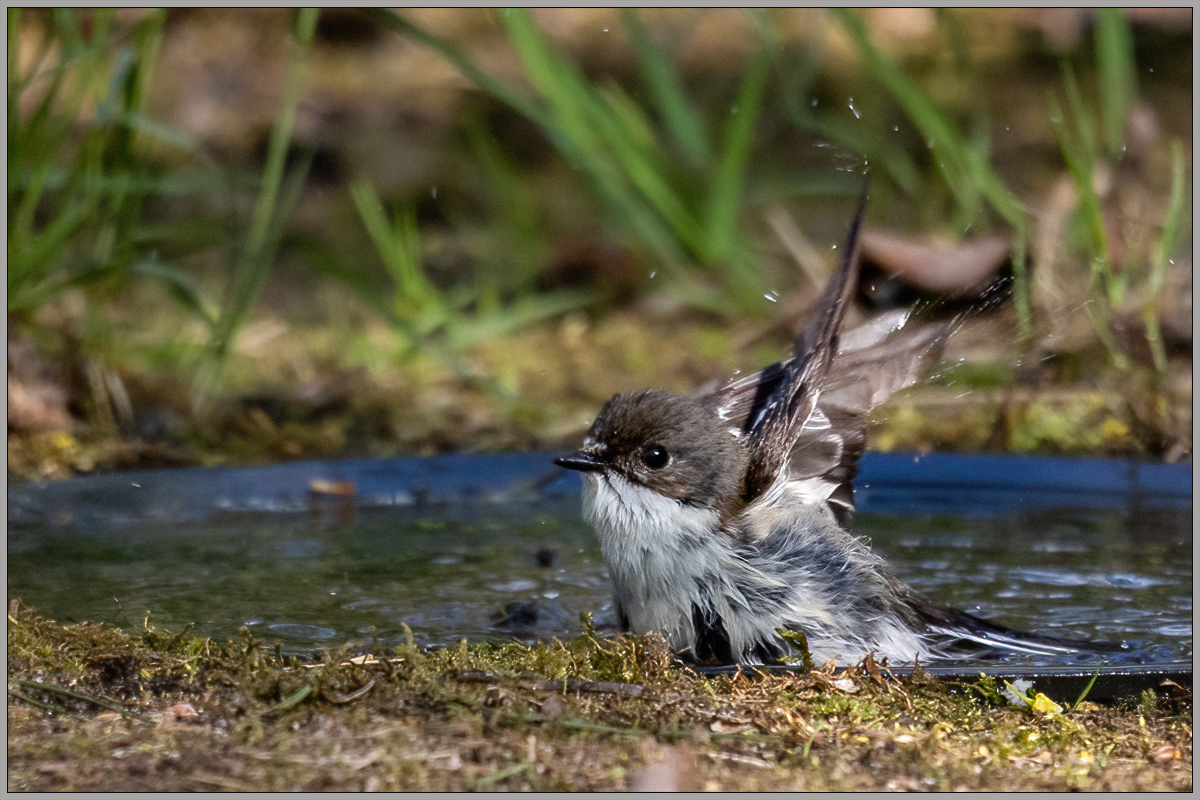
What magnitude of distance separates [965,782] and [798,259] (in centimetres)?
455

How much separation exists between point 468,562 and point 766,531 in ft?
3.58

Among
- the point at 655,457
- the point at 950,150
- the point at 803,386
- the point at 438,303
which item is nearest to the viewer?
the point at 803,386

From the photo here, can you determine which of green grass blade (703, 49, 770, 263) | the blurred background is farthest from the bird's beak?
green grass blade (703, 49, 770, 263)

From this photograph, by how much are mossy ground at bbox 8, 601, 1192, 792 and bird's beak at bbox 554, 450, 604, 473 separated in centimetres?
75

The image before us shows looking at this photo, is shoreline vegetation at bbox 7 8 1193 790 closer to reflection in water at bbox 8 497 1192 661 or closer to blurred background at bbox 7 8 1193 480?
blurred background at bbox 7 8 1193 480

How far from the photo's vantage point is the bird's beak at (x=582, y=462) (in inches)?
142

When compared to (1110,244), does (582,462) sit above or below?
below

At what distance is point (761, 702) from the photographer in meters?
2.71

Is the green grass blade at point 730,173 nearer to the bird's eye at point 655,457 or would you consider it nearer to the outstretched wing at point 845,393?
the outstretched wing at point 845,393

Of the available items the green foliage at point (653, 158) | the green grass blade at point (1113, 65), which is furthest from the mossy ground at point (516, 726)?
the green grass blade at point (1113, 65)

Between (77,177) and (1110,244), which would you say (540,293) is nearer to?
(77,177)

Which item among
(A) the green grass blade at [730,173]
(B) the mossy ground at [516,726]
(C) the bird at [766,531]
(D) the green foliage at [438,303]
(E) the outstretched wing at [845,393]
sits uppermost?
(A) the green grass blade at [730,173]

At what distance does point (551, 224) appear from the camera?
835 cm

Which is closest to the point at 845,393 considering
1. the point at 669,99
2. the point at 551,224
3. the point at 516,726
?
the point at 516,726
